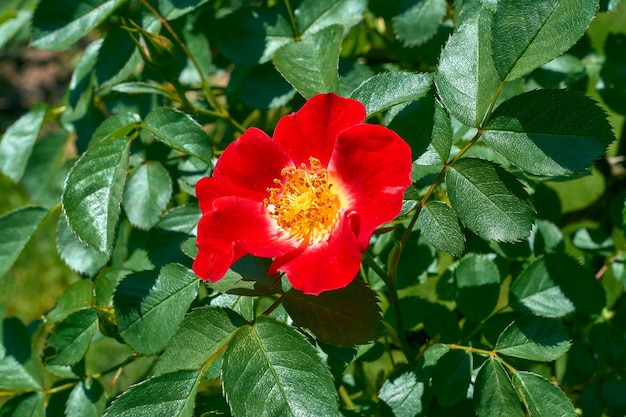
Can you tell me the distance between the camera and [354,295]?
38.8 inches

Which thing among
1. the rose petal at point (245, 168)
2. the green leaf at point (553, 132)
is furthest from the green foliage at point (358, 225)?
the rose petal at point (245, 168)

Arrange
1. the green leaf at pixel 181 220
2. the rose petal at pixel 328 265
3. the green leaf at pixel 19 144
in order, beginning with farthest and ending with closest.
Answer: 1. the green leaf at pixel 19 144
2. the green leaf at pixel 181 220
3. the rose petal at pixel 328 265

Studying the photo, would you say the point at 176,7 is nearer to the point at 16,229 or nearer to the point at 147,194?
the point at 147,194

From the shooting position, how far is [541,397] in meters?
1.01

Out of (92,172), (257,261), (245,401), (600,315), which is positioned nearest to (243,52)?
(92,172)

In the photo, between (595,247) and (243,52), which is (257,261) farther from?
(595,247)

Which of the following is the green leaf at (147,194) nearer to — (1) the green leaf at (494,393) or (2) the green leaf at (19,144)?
(2) the green leaf at (19,144)

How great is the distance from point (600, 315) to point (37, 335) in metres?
1.21

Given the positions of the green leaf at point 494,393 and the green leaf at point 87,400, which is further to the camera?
the green leaf at point 87,400

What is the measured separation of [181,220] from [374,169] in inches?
20.8

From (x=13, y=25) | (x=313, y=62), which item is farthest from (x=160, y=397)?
(x=13, y=25)

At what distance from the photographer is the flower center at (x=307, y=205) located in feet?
3.55

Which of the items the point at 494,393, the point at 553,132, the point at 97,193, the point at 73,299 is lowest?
the point at 73,299

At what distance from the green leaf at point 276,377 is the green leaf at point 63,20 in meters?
0.83
